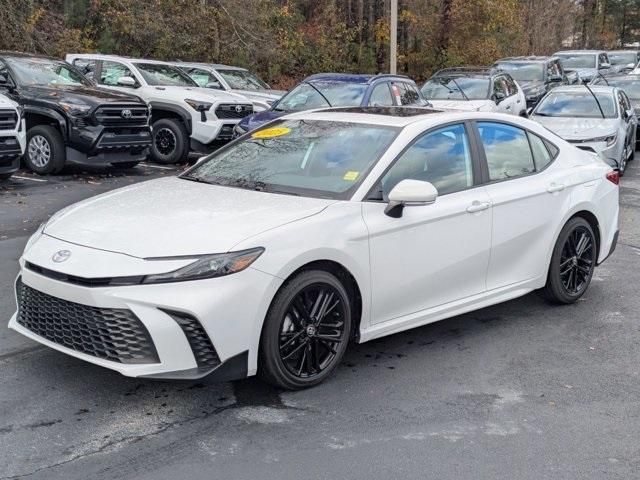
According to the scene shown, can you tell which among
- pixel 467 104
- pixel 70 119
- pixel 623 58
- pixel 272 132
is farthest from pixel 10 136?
pixel 623 58

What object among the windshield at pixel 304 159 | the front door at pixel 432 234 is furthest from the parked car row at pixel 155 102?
the front door at pixel 432 234

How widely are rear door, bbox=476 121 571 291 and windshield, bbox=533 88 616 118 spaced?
337 inches

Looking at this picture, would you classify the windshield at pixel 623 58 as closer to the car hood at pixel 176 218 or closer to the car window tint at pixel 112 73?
the car window tint at pixel 112 73

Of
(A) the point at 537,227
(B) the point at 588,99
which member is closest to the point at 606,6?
(B) the point at 588,99

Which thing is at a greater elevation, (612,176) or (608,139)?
(612,176)

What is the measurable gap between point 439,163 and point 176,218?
1893 millimetres

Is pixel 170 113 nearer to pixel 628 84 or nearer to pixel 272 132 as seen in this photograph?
pixel 272 132

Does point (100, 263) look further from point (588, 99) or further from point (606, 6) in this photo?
point (606, 6)

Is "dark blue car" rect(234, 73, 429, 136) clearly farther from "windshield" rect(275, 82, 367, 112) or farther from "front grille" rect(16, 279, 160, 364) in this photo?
"front grille" rect(16, 279, 160, 364)

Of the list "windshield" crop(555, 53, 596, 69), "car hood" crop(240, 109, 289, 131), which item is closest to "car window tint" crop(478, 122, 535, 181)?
"car hood" crop(240, 109, 289, 131)

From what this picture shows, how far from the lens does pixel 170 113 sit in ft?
47.8

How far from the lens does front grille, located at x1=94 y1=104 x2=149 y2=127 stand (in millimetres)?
12163

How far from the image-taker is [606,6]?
60.6 m

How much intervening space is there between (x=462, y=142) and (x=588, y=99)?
9957 mm
